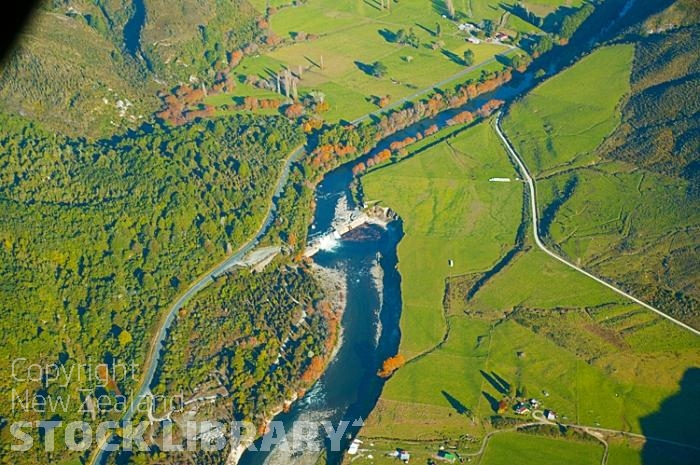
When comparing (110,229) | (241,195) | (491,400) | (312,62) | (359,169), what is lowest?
(491,400)

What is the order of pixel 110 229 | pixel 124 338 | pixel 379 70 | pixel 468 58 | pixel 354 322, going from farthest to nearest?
pixel 468 58 < pixel 379 70 < pixel 110 229 < pixel 354 322 < pixel 124 338

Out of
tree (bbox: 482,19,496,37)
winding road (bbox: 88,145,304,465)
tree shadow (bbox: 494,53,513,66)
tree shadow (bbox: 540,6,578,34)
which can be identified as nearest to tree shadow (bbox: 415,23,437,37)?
tree (bbox: 482,19,496,37)

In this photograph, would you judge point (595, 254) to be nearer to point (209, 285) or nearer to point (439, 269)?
point (439, 269)

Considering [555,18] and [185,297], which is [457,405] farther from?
[555,18]

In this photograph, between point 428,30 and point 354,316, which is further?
point 428,30

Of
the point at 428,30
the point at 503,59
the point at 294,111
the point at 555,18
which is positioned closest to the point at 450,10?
the point at 428,30

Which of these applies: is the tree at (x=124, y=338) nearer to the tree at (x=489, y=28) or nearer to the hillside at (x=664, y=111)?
the hillside at (x=664, y=111)
